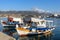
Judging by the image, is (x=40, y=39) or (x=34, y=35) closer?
(x=40, y=39)

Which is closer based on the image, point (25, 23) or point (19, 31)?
point (19, 31)

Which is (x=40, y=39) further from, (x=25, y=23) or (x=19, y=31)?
(x=25, y=23)

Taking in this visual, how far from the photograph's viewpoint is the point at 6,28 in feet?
228

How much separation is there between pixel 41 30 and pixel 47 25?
6.51 m

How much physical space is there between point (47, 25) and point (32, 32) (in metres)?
9.52

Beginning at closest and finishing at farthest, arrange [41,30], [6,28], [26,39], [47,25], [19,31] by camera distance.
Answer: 1. [26,39]
2. [19,31]
3. [41,30]
4. [47,25]
5. [6,28]

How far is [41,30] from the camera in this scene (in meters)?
54.8

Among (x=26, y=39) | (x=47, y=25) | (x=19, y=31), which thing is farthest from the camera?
(x=47, y=25)

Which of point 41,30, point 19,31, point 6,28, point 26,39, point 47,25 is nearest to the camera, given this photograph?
point 26,39

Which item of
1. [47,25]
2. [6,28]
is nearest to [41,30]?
[47,25]

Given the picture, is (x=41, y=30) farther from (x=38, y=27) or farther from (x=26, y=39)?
(x=26, y=39)

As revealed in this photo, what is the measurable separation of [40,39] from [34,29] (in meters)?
7.40

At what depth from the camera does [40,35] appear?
53.0 m

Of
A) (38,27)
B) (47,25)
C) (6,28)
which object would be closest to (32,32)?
(38,27)
